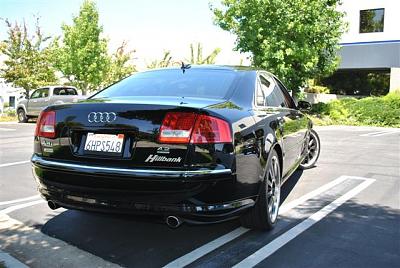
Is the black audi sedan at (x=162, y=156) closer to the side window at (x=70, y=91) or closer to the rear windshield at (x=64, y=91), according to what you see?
the rear windshield at (x=64, y=91)

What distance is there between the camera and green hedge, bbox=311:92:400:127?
2270cm

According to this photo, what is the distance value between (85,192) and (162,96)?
1105 mm

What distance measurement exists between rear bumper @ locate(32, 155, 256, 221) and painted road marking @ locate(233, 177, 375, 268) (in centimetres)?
41

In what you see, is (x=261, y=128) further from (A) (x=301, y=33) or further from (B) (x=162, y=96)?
(A) (x=301, y=33)

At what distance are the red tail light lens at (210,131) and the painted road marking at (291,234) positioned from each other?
98 centimetres

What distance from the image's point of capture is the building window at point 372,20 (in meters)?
30.0

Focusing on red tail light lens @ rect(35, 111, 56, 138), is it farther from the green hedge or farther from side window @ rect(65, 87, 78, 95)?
the green hedge

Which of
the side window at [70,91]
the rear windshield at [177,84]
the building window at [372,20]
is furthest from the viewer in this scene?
the building window at [372,20]

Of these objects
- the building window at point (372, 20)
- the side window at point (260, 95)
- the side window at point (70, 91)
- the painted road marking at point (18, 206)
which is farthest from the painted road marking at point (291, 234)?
the building window at point (372, 20)

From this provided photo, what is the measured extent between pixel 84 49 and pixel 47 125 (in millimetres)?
23814

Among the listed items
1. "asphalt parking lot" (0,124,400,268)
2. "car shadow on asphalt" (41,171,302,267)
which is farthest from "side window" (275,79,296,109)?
"car shadow on asphalt" (41,171,302,267)

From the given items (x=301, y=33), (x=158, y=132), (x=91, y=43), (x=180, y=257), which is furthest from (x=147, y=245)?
(x=91, y=43)

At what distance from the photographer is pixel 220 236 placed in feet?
13.9

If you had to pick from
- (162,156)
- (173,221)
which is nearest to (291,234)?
(173,221)
